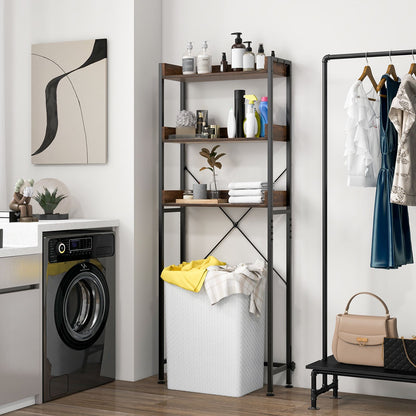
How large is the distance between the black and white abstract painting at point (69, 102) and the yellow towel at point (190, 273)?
841 millimetres

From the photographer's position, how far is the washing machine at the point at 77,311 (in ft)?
14.1

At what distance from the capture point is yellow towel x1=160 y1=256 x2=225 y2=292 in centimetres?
442

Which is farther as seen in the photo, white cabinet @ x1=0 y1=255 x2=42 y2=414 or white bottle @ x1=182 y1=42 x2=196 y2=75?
white bottle @ x1=182 y1=42 x2=196 y2=75

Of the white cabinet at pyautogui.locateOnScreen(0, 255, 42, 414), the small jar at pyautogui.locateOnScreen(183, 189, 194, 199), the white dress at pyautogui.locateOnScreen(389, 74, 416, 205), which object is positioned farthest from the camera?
the small jar at pyautogui.locateOnScreen(183, 189, 194, 199)

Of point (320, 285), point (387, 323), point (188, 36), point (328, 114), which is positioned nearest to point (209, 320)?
point (320, 285)

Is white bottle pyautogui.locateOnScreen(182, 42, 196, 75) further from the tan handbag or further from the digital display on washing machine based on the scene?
→ the tan handbag

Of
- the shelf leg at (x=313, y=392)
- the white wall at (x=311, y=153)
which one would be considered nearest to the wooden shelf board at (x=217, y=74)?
the white wall at (x=311, y=153)

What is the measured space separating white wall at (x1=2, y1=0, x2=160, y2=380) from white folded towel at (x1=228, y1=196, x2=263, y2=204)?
622 millimetres

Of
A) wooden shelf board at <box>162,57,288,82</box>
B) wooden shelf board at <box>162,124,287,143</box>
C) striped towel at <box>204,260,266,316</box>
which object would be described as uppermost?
wooden shelf board at <box>162,57,288,82</box>

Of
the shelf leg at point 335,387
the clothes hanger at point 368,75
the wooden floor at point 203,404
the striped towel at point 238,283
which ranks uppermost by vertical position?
the clothes hanger at point 368,75

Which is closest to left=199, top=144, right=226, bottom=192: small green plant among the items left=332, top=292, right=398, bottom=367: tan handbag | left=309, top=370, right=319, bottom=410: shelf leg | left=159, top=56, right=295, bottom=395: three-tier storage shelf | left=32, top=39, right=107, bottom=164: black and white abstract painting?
left=159, top=56, right=295, bottom=395: three-tier storage shelf

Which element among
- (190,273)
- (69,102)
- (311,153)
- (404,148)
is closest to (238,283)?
(190,273)

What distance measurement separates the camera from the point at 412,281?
434 centimetres

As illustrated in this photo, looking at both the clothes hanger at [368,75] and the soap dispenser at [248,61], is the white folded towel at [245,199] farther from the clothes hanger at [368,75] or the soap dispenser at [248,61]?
the clothes hanger at [368,75]
